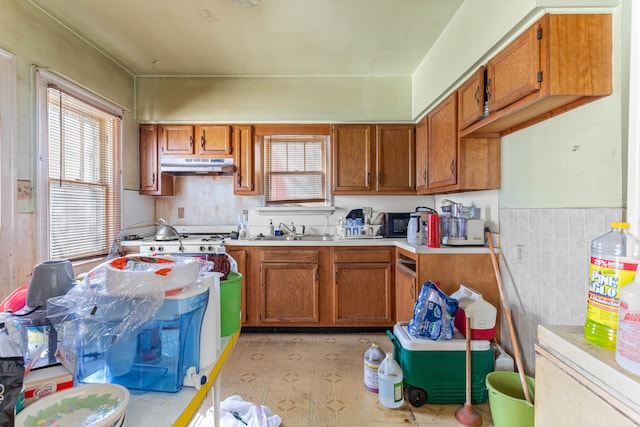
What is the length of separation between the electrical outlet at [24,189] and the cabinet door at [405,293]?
9.17ft

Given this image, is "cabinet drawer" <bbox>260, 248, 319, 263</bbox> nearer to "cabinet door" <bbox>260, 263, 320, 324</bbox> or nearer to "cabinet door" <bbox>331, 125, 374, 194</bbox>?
"cabinet door" <bbox>260, 263, 320, 324</bbox>

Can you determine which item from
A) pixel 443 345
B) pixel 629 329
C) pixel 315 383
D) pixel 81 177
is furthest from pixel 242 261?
pixel 629 329

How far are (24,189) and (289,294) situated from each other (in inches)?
84.9

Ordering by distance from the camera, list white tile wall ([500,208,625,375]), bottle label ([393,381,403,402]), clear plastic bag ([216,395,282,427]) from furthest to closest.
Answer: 1. bottle label ([393,381,403,402])
2. clear plastic bag ([216,395,282,427])
3. white tile wall ([500,208,625,375])

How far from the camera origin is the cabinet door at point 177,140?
3.28m

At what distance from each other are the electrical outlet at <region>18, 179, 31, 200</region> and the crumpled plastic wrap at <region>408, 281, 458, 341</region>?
272cm

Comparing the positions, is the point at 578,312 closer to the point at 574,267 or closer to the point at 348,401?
the point at 574,267

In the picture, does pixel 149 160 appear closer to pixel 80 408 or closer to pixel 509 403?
pixel 80 408

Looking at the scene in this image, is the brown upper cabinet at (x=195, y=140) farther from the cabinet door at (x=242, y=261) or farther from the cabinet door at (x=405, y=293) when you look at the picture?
the cabinet door at (x=405, y=293)

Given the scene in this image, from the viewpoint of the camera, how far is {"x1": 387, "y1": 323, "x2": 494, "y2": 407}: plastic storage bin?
6.06ft

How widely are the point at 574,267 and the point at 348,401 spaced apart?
59.8 inches

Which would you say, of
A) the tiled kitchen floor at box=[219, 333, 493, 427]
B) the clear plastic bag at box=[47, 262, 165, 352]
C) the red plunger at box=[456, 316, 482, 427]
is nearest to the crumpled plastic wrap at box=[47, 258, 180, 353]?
the clear plastic bag at box=[47, 262, 165, 352]

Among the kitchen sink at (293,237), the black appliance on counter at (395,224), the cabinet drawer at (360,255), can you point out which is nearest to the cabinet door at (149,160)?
the kitchen sink at (293,237)

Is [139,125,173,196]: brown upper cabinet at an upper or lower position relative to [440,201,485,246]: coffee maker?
upper
